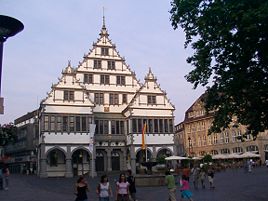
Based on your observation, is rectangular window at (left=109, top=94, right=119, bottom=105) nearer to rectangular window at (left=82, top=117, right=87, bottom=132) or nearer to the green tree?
rectangular window at (left=82, top=117, right=87, bottom=132)

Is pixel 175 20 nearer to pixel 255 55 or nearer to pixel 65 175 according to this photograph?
pixel 255 55

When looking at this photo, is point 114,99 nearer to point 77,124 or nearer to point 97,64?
point 97,64

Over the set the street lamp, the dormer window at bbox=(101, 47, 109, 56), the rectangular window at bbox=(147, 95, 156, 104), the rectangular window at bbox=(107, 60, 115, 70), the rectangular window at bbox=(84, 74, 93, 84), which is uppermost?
the dormer window at bbox=(101, 47, 109, 56)

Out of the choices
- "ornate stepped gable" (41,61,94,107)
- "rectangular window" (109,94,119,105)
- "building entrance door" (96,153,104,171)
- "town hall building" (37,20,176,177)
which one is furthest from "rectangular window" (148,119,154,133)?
"ornate stepped gable" (41,61,94,107)

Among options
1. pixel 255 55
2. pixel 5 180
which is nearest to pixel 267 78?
pixel 255 55

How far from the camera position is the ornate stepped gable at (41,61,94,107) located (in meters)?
43.8

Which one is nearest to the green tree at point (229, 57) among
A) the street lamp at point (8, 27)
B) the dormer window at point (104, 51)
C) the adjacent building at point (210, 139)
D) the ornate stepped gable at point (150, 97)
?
the street lamp at point (8, 27)

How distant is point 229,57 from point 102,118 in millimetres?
32770

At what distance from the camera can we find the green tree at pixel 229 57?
13.7 m

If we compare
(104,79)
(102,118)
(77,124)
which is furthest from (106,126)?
(104,79)

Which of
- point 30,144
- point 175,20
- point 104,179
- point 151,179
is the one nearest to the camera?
point 104,179

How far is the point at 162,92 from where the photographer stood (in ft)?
160

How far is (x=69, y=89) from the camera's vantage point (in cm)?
4447

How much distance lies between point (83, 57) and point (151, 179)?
76.0ft
